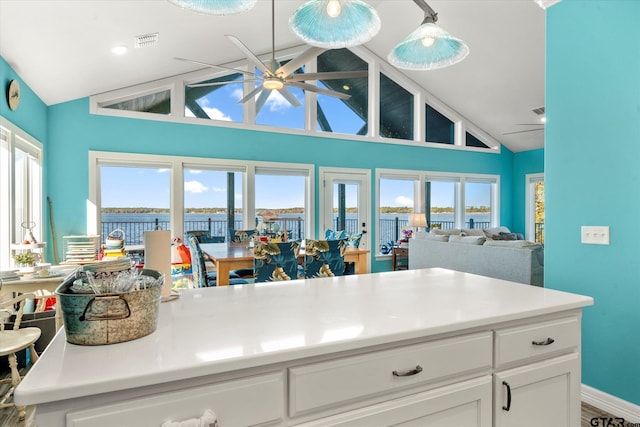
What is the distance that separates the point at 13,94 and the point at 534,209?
28.6 feet

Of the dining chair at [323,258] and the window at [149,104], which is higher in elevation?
the window at [149,104]

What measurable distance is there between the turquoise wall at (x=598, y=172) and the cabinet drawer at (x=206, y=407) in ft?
7.58

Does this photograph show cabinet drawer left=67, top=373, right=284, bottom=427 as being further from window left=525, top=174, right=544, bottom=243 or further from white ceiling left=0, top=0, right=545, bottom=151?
window left=525, top=174, right=544, bottom=243

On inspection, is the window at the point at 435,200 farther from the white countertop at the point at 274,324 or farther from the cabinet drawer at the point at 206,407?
the cabinet drawer at the point at 206,407

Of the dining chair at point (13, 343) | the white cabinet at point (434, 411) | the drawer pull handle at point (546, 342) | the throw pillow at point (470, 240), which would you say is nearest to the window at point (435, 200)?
the throw pillow at point (470, 240)

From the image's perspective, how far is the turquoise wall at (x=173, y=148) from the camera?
16.1 feet

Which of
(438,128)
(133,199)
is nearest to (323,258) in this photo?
(133,199)

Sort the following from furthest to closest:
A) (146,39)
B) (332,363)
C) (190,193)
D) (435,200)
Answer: (435,200), (190,193), (146,39), (332,363)

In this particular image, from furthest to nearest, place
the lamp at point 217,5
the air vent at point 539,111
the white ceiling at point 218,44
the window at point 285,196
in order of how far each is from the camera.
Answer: the air vent at point 539,111, the window at point 285,196, the white ceiling at point 218,44, the lamp at point 217,5

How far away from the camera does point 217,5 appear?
4.58ft

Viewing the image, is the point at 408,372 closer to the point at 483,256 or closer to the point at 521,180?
the point at 483,256

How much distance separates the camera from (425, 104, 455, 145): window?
7430 millimetres

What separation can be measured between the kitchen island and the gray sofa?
2893 mm

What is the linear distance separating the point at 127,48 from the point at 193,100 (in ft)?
5.24
